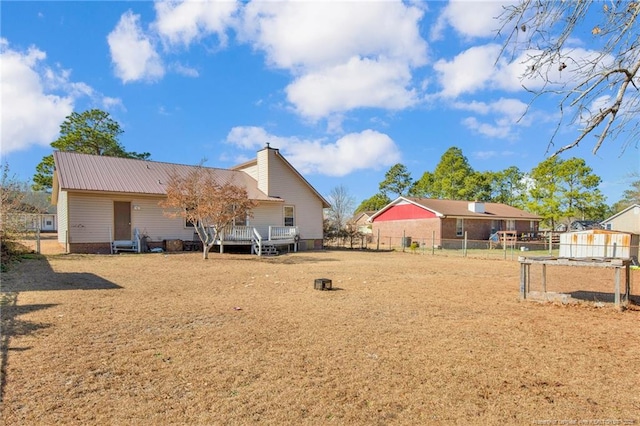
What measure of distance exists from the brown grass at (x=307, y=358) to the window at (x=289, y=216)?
15.5m

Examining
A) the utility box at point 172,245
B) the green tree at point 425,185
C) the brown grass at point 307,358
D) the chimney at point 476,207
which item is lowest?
the brown grass at point 307,358

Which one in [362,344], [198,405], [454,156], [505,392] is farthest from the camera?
[454,156]

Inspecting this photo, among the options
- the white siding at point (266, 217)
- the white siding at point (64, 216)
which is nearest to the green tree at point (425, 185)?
the white siding at point (266, 217)

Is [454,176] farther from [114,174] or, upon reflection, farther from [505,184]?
[114,174]

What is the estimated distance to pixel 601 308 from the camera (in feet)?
24.1

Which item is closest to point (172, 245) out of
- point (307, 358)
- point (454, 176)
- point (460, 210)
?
point (307, 358)

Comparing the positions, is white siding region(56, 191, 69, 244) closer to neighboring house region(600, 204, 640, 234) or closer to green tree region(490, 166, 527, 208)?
neighboring house region(600, 204, 640, 234)

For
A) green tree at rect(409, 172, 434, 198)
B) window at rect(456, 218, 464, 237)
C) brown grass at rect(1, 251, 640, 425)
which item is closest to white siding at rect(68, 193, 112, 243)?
brown grass at rect(1, 251, 640, 425)

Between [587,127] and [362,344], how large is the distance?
355 cm

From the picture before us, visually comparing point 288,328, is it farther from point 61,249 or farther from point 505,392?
point 61,249

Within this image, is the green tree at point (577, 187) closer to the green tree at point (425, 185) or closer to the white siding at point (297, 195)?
the green tree at point (425, 185)

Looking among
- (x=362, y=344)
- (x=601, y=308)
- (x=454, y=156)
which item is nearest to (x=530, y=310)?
(x=601, y=308)

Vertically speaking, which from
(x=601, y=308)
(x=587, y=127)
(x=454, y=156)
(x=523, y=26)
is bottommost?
(x=601, y=308)

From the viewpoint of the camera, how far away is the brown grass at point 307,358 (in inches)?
127
